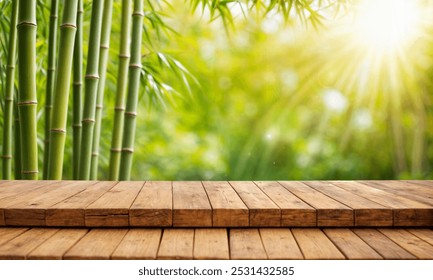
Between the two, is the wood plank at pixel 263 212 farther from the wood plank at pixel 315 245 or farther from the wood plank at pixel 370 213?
the wood plank at pixel 370 213

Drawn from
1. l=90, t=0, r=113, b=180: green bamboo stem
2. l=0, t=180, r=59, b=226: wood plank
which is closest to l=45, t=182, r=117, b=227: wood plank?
l=0, t=180, r=59, b=226: wood plank

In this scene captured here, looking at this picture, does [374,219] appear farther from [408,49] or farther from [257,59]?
[257,59]

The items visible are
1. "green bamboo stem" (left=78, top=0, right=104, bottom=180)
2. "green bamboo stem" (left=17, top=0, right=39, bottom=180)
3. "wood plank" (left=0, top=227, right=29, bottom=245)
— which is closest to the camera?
"wood plank" (left=0, top=227, right=29, bottom=245)

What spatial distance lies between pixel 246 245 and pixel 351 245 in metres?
0.26

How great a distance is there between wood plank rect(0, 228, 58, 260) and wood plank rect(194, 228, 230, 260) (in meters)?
0.39

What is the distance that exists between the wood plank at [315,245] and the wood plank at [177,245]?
28cm

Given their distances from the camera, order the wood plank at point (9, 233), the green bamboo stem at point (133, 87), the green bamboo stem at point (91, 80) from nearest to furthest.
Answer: the wood plank at point (9, 233) → the green bamboo stem at point (91, 80) → the green bamboo stem at point (133, 87)

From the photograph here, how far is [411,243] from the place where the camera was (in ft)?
4.50

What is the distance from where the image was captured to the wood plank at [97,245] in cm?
125

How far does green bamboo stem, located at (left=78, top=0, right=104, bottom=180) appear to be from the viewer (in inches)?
89.2

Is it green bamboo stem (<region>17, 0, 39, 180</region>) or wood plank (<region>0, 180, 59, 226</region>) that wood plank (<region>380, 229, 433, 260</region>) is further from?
green bamboo stem (<region>17, 0, 39, 180</region>)

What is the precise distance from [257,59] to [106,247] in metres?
7.77

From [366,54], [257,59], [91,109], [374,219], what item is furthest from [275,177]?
[374,219]

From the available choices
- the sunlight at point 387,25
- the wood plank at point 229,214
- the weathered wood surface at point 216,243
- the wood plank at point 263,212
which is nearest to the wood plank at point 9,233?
the weathered wood surface at point 216,243
